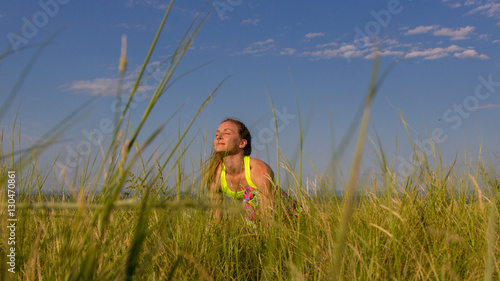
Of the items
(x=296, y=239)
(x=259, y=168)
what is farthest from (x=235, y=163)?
(x=296, y=239)

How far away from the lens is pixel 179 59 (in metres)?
0.77

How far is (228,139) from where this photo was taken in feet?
13.2

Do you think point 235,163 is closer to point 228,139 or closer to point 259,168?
point 259,168

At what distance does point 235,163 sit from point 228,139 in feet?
1.63

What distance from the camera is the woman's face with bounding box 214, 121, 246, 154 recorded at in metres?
4.02

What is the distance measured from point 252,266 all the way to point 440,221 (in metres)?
1.04

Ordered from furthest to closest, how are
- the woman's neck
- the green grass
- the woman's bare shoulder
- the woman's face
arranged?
the woman's neck → the woman's bare shoulder → the woman's face → the green grass

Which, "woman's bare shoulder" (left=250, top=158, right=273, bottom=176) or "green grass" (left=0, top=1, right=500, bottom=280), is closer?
"green grass" (left=0, top=1, right=500, bottom=280)

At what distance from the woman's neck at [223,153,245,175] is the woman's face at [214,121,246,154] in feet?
0.29

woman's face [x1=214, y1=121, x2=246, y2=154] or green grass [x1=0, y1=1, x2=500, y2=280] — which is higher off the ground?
woman's face [x1=214, y1=121, x2=246, y2=154]

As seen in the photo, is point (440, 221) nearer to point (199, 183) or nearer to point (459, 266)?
point (459, 266)

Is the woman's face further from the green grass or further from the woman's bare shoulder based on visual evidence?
the green grass

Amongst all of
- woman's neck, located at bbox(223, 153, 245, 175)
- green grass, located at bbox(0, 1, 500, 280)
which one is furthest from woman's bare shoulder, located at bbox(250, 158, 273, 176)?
green grass, located at bbox(0, 1, 500, 280)

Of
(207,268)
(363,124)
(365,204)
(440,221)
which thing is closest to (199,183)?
(207,268)
